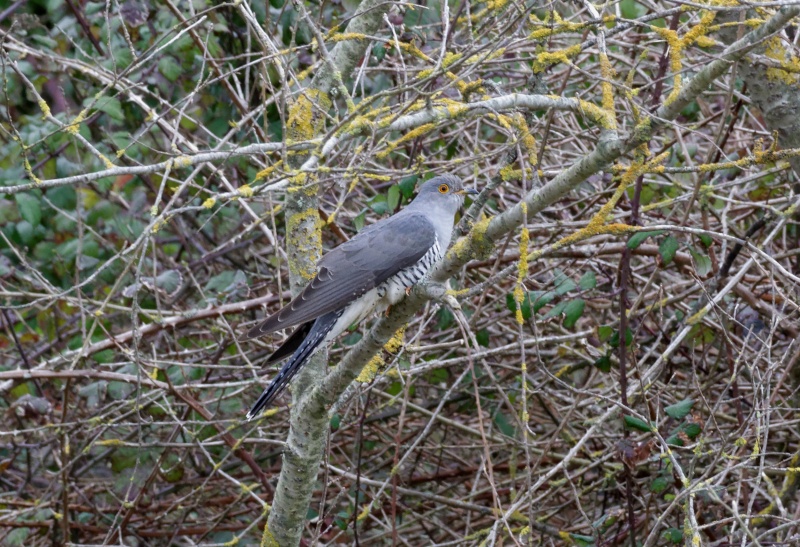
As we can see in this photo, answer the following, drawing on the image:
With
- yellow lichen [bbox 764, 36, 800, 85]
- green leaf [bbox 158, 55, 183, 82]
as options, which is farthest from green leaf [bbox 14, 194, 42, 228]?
yellow lichen [bbox 764, 36, 800, 85]

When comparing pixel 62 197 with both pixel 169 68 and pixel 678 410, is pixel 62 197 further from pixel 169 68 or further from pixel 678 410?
pixel 678 410

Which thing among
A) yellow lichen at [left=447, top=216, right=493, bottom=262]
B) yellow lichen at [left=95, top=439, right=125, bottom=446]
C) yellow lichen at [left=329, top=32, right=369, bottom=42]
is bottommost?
yellow lichen at [left=95, top=439, right=125, bottom=446]

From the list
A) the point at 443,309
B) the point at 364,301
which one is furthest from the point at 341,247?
the point at 443,309

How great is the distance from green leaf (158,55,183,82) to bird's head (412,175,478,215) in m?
1.41

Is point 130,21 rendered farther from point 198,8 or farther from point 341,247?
point 341,247

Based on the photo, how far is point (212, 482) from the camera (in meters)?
4.63

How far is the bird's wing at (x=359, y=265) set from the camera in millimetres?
3215

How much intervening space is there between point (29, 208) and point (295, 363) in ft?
6.00

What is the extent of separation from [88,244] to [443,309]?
189cm

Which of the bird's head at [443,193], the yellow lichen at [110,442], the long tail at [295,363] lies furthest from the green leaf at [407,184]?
the yellow lichen at [110,442]

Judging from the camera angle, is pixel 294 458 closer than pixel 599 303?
Yes

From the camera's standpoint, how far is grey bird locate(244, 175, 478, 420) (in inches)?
126

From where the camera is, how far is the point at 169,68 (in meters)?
4.43

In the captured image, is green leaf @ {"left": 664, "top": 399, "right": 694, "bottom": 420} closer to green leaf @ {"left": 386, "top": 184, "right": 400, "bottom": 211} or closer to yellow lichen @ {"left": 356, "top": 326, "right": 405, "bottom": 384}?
yellow lichen @ {"left": 356, "top": 326, "right": 405, "bottom": 384}
